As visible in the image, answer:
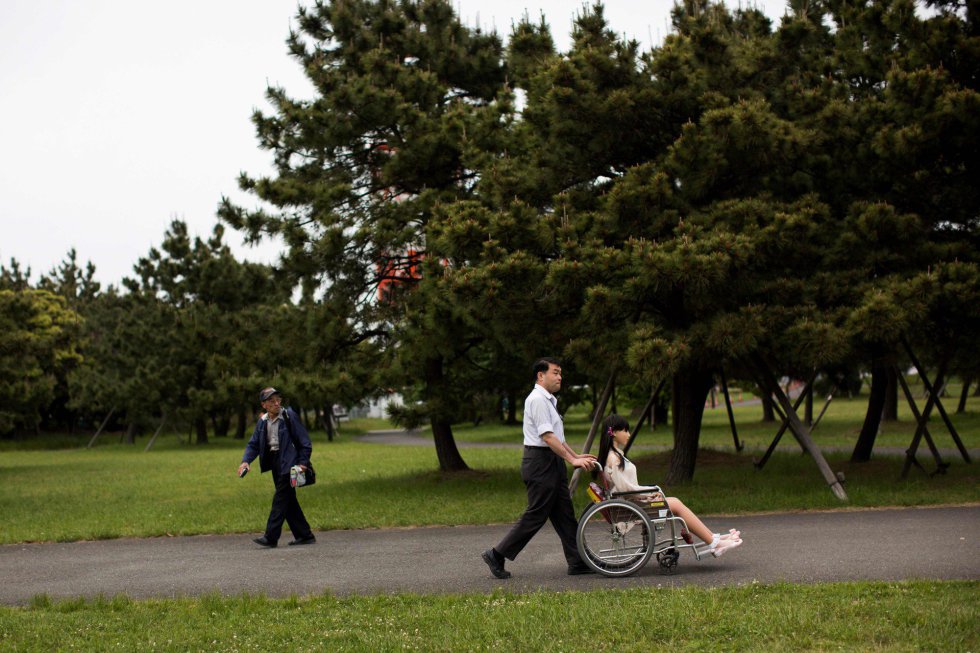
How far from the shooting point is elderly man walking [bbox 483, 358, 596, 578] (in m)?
8.31

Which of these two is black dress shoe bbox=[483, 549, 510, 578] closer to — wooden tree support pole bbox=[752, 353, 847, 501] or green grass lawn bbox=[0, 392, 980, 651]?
green grass lawn bbox=[0, 392, 980, 651]

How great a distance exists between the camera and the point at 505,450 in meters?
30.6

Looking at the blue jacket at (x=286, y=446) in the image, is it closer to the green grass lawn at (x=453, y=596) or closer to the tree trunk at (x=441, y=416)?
the green grass lawn at (x=453, y=596)

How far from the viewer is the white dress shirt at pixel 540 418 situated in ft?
27.4

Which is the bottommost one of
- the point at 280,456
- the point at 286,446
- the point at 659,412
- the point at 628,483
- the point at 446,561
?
the point at 446,561

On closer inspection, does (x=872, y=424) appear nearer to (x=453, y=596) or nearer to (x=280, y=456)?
(x=280, y=456)

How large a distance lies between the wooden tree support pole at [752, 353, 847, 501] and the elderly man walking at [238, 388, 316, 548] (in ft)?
22.0

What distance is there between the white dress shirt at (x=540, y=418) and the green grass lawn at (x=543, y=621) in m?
1.35

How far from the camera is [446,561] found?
31.2 feet

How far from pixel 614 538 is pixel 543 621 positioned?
1.98 meters

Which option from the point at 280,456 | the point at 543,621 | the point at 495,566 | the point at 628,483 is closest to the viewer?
the point at 543,621

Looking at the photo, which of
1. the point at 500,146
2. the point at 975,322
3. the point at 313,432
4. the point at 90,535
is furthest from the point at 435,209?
the point at 313,432

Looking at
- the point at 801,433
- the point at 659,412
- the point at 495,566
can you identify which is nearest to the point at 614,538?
the point at 495,566

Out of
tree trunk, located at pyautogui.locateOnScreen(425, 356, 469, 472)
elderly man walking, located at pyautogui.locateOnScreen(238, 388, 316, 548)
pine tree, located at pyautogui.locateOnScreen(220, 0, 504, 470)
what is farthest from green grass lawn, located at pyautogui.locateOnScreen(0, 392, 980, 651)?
pine tree, located at pyautogui.locateOnScreen(220, 0, 504, 470)
